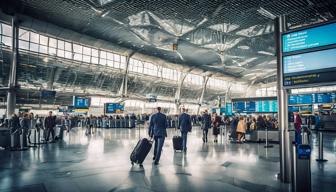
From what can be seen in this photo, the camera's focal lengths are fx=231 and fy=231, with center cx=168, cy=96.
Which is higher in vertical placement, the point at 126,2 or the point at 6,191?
the point at 126,2

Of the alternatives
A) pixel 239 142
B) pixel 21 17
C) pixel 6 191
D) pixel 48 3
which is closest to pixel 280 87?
pixel 6 191

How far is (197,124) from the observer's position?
37.0 meters

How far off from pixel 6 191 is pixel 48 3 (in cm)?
1585

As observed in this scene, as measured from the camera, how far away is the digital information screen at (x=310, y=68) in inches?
163

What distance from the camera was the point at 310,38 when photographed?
4.54m

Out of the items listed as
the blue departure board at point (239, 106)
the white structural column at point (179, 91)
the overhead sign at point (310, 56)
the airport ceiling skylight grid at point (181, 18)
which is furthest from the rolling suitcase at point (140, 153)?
the white structural column at point (179, 91)

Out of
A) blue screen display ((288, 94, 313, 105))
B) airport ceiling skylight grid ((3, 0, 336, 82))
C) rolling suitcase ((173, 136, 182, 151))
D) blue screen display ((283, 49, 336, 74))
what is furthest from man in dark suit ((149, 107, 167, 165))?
blue screen display ((288, 94, 313, 105))

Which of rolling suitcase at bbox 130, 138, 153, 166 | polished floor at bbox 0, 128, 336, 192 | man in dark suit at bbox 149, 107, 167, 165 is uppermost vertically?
man in dark suit at bbox 149, 107, 167, 165

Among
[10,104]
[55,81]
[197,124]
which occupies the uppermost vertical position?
[55,81]

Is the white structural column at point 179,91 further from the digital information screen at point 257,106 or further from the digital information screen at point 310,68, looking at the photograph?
the digital information screen at point 310,68

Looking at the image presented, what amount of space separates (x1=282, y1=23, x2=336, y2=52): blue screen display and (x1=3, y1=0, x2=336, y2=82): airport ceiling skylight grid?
433 inches

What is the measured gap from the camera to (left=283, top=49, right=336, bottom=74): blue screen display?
4.18 m

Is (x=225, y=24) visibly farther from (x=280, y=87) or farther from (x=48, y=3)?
(x=280, y=87)

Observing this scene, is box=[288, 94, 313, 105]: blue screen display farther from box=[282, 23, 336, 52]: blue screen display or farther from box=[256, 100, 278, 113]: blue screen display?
box=[282, 23, 336, 52]: blue screen display
